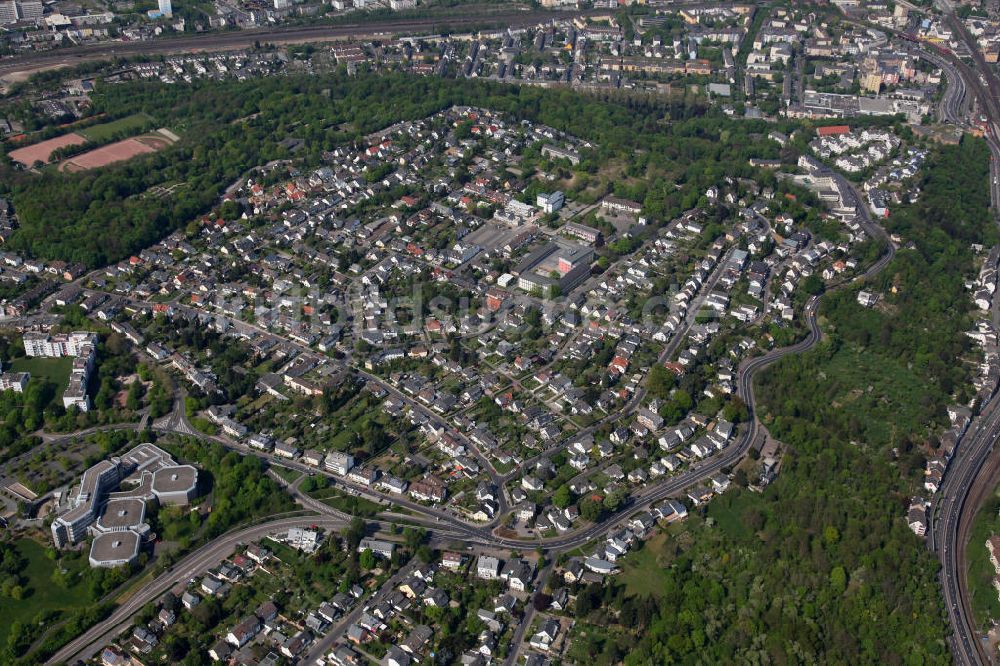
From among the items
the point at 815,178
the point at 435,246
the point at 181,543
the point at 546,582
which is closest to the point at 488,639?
the point at 546,582

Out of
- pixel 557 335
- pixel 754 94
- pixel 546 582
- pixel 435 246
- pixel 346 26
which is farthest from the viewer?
pixel 346 26

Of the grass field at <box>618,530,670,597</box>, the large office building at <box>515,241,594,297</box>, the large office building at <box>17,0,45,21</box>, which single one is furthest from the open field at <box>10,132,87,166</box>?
the grass field at <box>618,530,670,597</box>

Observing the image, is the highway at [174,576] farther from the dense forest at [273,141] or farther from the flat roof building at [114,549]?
the dense forest at [273,141]

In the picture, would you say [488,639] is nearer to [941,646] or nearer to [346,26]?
[941,646]

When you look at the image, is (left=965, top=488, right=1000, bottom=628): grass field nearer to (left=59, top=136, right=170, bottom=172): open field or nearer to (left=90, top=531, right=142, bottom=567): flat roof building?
(left=90, top=531, right=142, bottom=567): flat roof building

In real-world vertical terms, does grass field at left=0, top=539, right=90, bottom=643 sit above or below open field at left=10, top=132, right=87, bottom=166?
below

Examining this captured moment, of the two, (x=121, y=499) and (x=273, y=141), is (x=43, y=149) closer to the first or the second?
(x=273, y=141)

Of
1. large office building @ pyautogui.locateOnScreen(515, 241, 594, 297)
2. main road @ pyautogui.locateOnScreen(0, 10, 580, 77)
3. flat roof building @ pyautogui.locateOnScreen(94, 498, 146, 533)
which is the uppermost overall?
main road @ pyautogui.locateOnScreen(0, 10, 580, 77)

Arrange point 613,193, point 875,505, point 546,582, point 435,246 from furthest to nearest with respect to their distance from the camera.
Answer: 1. point 613,193
2. point 435,246
3. point 875,505
4. point 546,582
